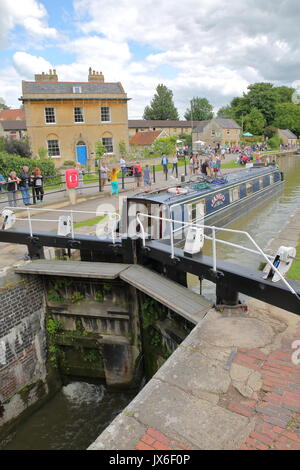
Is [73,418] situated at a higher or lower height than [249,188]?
lower

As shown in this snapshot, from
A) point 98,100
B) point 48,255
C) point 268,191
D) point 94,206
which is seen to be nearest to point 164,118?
point 98,100

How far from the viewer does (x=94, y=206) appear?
1323 centimetres

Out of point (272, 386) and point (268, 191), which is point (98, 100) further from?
point (272, 386)

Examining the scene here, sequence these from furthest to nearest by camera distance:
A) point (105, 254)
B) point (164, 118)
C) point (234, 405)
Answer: point (164, 118)
point (105, 254)
point (234, 405)

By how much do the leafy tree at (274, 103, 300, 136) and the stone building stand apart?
1329 cm

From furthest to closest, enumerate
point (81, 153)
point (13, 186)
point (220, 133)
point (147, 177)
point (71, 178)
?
point (220, 133) < point (81, 153) < point (147, 177) < point (71, 178) < point (13, 186)

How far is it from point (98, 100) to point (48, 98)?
13.8 ft

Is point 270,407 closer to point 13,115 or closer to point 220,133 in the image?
point 220,133

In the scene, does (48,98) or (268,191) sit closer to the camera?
(268,191)

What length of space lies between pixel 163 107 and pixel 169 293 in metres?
80.4

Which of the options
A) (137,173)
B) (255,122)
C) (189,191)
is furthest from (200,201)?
(255,122)

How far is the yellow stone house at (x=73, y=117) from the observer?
29.0 m

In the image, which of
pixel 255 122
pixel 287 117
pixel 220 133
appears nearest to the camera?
pixel 220 133

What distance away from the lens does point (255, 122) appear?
6569 cm
